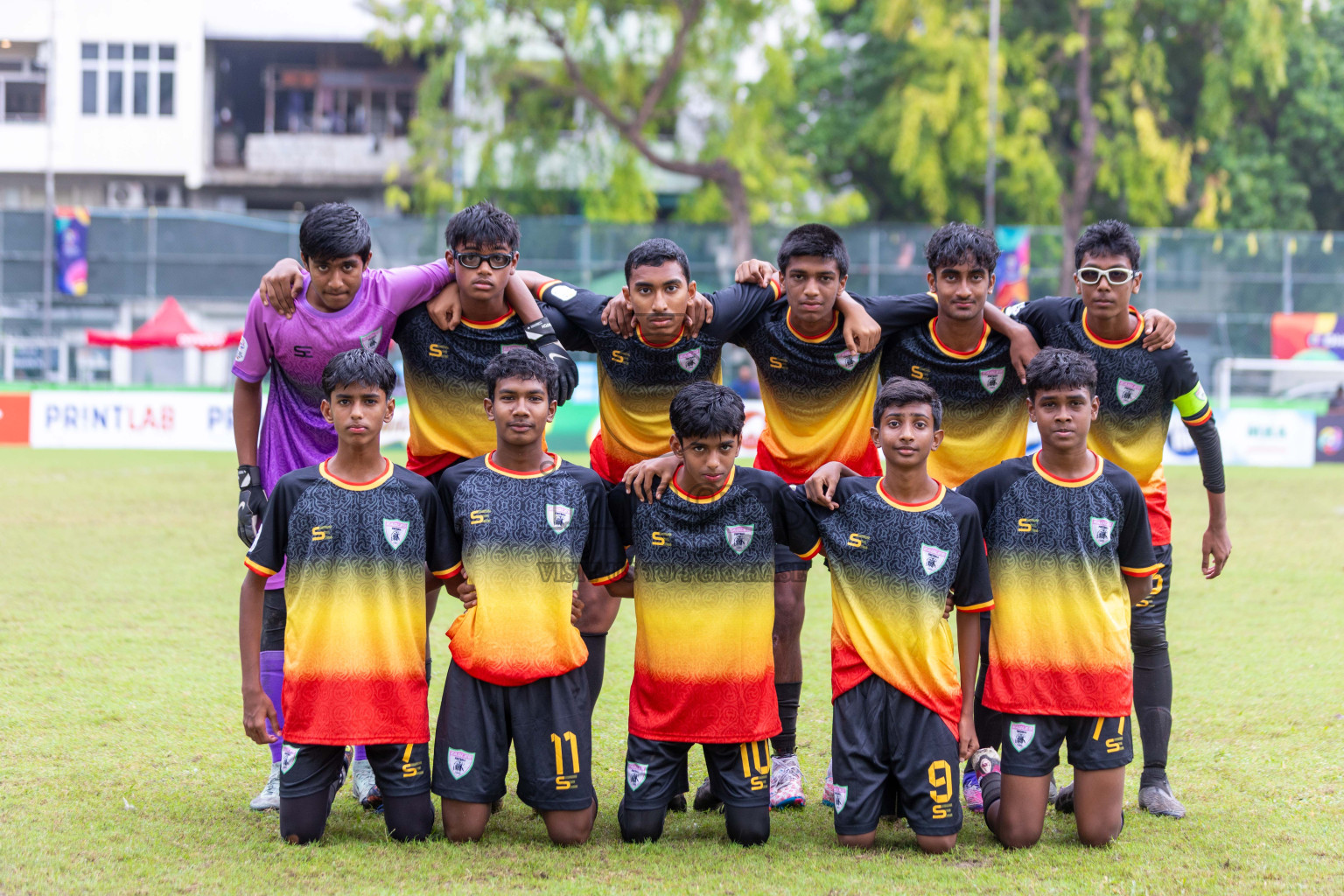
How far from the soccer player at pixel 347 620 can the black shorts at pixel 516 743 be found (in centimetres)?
10

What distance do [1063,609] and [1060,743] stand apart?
454 millimetres

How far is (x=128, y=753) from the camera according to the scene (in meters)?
4.95

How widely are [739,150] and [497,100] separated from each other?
6.07m

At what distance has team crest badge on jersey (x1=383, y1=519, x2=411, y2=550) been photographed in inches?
164

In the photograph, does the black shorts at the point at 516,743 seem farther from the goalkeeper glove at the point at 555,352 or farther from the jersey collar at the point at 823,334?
the jersey collar at the point at 823,334

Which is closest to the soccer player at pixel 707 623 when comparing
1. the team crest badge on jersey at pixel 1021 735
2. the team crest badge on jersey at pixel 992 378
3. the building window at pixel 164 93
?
the team crest badge on jersey at pixel 1021 735

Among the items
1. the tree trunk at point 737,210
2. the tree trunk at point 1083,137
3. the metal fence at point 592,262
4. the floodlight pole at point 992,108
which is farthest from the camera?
the tree trunk at point 1083,137

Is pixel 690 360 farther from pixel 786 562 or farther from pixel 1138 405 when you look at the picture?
pixel 1138 405

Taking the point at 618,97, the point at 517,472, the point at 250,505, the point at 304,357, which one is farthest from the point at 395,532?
the point at 618,97

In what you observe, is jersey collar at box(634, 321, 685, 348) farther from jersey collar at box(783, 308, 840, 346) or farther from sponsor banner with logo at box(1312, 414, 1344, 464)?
sponsor banner with logo at box(1312, 414, 1344, 464)

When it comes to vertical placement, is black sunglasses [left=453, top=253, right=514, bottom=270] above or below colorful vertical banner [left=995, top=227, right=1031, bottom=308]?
below

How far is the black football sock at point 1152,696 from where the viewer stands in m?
4.61

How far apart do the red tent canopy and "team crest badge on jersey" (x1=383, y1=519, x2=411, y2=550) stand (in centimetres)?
2143

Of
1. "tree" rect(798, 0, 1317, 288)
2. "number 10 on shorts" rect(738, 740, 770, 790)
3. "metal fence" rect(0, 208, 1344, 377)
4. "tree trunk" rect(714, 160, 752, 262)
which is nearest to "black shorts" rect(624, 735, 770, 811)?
"number 10 on shorts" rect(738, 740, 770, 790)
